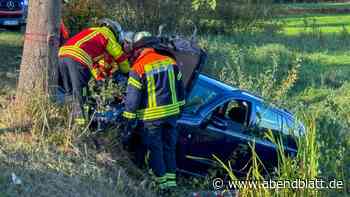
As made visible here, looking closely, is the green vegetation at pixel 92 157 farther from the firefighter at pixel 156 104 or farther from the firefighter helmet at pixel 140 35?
the firefighter helmet at pixel 140 35

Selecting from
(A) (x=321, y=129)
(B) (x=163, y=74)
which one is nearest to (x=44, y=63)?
(B) (x=163, y=74)

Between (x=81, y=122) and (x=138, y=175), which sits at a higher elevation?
(x=81, y=122)

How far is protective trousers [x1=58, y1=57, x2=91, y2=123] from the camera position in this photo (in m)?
8.22

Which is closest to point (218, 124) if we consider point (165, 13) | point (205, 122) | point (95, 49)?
point (205, 122)

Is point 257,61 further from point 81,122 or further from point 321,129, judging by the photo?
point 81,122

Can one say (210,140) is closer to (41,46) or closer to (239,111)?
(239,111)

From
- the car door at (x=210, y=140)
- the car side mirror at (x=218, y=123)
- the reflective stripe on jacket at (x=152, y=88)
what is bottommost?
the car door at (x=210, y=140)

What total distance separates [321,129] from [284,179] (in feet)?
8.72

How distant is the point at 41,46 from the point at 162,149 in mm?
1760

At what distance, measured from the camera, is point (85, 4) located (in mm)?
17797

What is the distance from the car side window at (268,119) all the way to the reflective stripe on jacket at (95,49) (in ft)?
5.61

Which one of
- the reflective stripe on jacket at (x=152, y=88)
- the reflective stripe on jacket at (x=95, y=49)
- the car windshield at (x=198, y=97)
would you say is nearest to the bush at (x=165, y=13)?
the car windshield at (x=198, y=97)

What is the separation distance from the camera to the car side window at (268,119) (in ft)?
29.0

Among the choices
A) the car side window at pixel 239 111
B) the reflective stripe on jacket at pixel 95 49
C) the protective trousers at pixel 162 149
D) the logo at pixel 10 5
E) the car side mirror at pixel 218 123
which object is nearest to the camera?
the protective trousers at pixel 162 149
